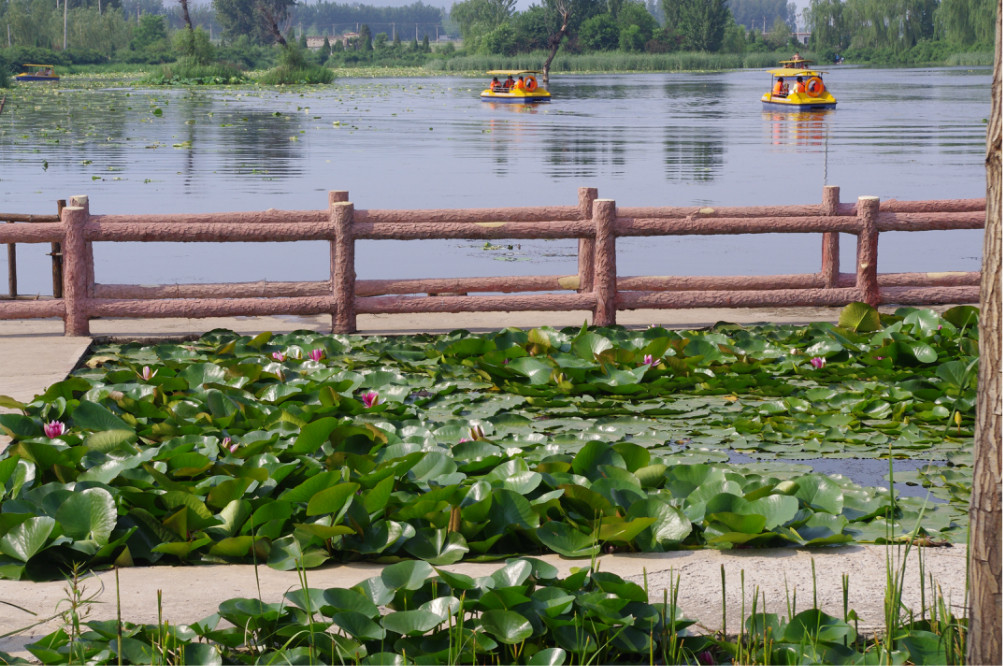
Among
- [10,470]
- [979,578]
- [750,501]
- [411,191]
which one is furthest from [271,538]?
[411,191]

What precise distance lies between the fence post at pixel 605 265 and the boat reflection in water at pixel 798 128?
21.7 m

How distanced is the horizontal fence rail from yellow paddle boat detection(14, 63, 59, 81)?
231 ft

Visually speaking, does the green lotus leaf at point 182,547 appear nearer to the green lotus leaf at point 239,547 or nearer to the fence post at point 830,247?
the green lotus leaf at point 239,547

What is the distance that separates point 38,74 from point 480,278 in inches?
2868

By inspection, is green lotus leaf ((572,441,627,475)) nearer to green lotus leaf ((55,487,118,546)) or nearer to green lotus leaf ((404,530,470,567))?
green lotus leaf ((404,530,470,567))

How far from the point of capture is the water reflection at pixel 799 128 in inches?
1312

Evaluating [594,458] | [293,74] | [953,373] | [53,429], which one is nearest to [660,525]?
[594,458]

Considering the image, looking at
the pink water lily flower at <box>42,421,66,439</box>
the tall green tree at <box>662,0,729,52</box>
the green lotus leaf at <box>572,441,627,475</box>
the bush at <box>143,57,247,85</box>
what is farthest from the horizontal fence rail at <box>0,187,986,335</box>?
the tall green tree at <box>662,0,729,52</box>

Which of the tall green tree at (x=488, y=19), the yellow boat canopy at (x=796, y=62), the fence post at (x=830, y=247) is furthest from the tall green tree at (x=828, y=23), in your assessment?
the fence post at (x=830, y=247)

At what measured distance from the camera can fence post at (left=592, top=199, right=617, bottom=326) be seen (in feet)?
28.9

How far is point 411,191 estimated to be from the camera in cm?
2131

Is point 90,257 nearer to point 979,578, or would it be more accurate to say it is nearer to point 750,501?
point 750,501

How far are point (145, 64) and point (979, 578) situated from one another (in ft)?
323

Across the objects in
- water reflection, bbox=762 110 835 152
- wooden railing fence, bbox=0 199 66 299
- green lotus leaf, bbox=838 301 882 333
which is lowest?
green lotus leaf, bbox=838 301 882 333
